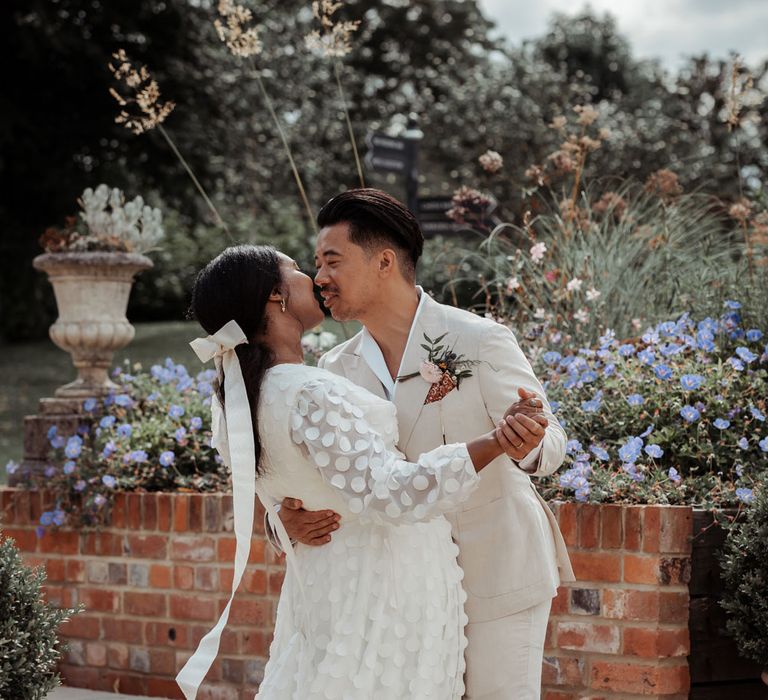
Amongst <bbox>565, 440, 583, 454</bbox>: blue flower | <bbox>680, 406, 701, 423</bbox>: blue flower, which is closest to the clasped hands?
<bbox>565, 440, 583, 454</bbox>: blue flower

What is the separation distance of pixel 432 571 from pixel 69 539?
9.96 ft

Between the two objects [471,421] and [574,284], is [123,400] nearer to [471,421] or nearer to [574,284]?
[574,284]

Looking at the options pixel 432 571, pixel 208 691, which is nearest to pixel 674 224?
pixel 208 691

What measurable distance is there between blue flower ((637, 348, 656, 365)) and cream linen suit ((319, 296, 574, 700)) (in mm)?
1933

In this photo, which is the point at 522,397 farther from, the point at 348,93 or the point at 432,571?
the point at 348,93

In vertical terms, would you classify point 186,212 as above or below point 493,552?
above

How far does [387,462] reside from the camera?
241 centimetres

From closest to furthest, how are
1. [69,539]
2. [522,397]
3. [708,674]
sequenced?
[522,397]
[708,674]
[69,539]

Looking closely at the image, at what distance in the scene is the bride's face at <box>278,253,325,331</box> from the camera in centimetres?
269

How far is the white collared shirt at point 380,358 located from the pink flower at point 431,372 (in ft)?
0.36

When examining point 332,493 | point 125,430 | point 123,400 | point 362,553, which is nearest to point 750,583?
point 362,553

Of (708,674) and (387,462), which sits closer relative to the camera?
(387,462)

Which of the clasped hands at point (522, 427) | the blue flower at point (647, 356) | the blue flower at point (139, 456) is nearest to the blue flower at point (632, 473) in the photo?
the blue flower at point (647, 356)

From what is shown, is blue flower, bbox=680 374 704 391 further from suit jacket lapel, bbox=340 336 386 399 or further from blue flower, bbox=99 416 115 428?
blue flower, bbox=99 416 115 428
